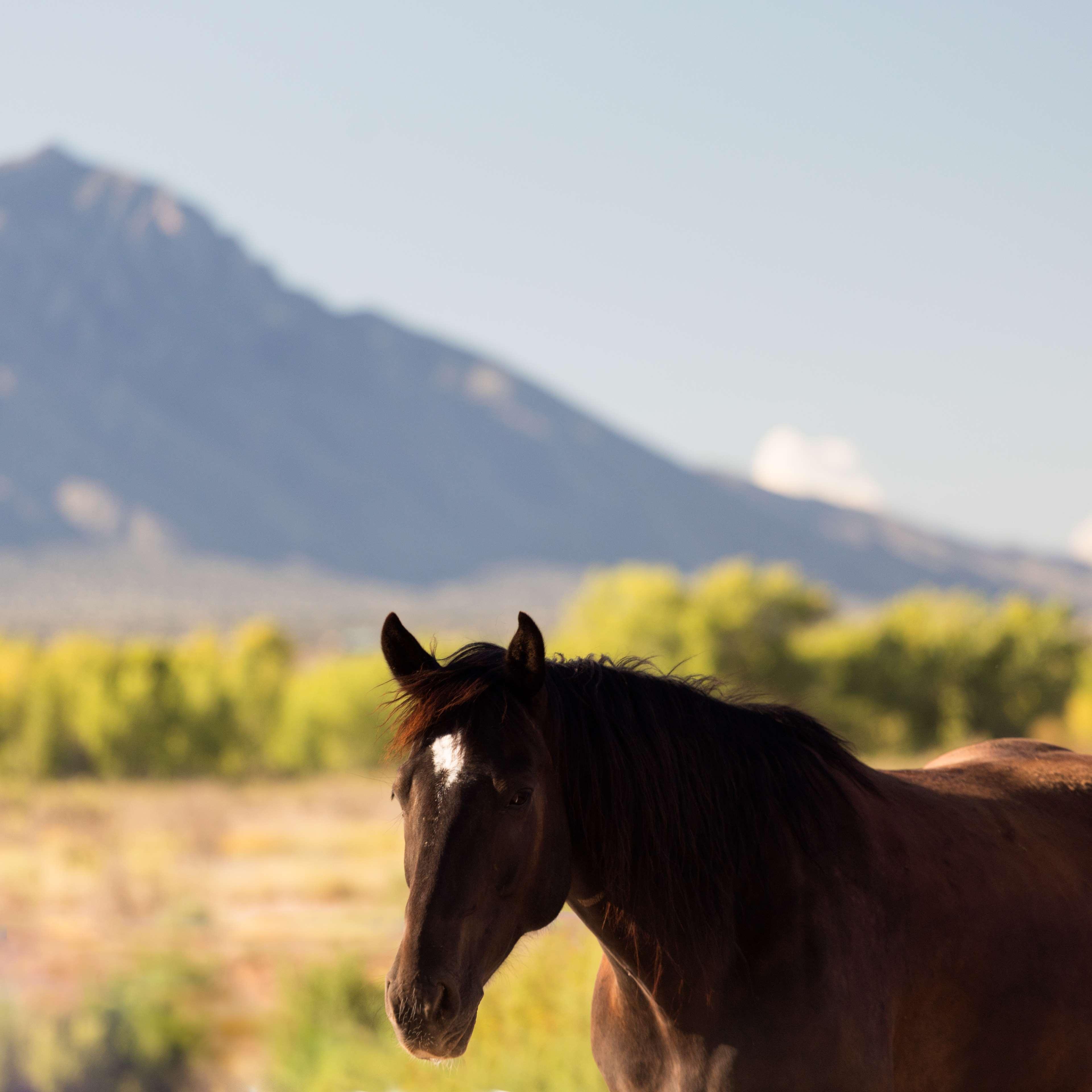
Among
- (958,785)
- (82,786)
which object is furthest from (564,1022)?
(82,786)

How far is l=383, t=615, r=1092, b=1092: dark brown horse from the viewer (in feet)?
8.92

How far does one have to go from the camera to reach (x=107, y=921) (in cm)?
2122

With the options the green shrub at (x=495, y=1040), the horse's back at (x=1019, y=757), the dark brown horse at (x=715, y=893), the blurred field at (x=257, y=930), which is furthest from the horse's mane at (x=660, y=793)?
the green shrub at (x=495, y=1040)

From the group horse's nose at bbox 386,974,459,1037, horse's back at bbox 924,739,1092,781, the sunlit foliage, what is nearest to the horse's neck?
horse's nose at bbox 386,974,459,1037

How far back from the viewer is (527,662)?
2811mm

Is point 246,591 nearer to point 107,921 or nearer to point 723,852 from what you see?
point 107,921

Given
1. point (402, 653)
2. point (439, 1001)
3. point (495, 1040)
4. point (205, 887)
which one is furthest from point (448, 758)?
point (205, 887)

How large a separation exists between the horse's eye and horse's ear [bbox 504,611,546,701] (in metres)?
0.20

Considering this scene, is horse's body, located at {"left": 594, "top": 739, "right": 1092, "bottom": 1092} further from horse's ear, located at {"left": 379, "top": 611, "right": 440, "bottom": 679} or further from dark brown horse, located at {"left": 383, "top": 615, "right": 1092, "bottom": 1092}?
horse's ear, located at {"left": 379, "top": 611, "right": 440, "bottom": 679}

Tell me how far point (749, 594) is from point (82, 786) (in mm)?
19478

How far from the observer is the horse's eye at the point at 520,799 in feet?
8.97

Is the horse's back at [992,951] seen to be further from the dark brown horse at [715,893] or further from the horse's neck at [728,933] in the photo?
the horse's neck at [728,933]

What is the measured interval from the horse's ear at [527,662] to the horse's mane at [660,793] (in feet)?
0.12

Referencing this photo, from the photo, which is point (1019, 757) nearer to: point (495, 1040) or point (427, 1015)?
point (427, 1015)
